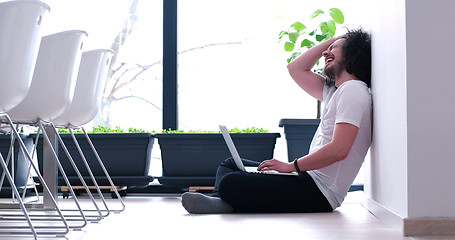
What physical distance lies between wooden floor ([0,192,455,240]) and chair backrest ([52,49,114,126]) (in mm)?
535

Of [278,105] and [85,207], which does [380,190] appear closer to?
[85,207]

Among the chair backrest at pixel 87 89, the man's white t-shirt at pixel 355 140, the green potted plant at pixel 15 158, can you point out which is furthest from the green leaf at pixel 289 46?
the green potted plant at pixel 15 158

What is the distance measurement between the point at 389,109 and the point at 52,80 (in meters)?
1.38

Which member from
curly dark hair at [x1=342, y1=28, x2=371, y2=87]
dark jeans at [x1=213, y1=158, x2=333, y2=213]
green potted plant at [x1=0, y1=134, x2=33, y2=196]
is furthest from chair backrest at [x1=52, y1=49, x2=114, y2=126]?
curly dark hair at [x1=342, y1=28, x2=371, y2=87]

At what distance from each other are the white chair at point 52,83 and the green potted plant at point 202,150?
1558mm

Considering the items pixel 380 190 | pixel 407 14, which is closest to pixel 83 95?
pixel 380 190

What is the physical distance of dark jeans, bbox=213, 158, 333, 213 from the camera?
2936mm

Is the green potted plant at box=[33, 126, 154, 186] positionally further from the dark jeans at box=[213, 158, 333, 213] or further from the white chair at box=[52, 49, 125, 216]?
the dark jeans at box=[213, 158, 333, 213]

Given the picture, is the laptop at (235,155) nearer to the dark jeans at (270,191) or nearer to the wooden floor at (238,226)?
the dark jeans at (270,191)

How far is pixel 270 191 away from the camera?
9.64 feet

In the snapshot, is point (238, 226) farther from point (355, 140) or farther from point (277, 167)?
point (355, 140)

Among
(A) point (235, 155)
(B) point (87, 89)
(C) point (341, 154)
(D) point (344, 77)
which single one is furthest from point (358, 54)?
(B) point (87, 89)

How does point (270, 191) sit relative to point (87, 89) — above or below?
below

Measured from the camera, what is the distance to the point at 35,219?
2736mm
